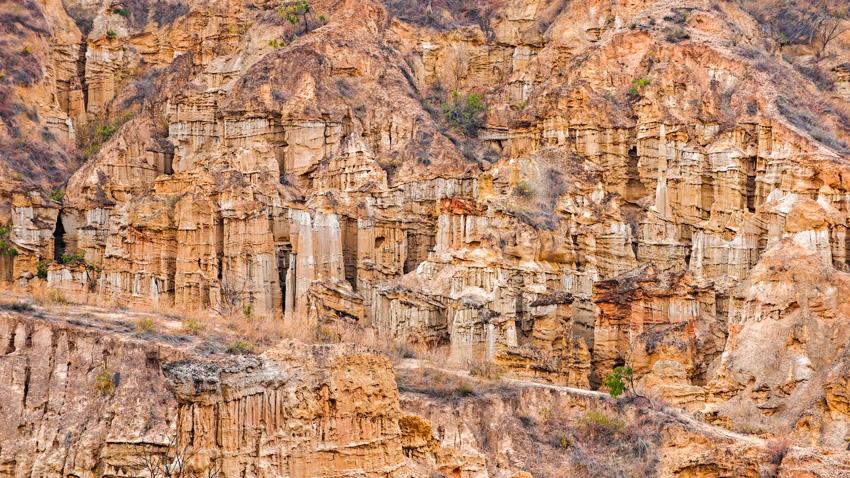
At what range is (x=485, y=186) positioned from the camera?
6912cm

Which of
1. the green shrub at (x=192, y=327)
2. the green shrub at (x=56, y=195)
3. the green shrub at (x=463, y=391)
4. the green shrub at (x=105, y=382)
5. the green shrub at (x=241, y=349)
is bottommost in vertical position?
the green shrub at (x=463, y=391)

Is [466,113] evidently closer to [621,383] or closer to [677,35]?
[677,35]

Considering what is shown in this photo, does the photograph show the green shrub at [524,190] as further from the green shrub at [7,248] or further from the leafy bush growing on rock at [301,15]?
the green shrub at [7,248]

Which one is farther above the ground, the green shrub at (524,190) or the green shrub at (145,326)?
the green shrub at (524,190)

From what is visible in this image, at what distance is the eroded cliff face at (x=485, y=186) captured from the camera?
58.7 metres

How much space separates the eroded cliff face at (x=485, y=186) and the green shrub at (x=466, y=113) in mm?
180

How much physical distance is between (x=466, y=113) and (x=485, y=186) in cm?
1044

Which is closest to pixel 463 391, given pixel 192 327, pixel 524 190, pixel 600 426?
pixel 600 426

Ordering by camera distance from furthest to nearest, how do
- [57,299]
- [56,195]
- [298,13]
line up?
[298,13], [56,195], [57,299]

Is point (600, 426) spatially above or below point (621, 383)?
below

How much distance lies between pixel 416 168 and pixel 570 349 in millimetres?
16955

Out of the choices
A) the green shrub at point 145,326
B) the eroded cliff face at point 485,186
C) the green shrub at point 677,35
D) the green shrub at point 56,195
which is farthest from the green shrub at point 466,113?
the green shrub at point 145,326

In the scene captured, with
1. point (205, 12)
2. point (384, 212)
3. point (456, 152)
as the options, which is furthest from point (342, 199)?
point (205, 12)

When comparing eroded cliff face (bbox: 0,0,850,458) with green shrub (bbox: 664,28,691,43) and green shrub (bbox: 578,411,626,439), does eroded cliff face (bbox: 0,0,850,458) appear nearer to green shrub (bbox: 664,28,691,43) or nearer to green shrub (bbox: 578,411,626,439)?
green shrub (bbox: 664,28,691,43)
